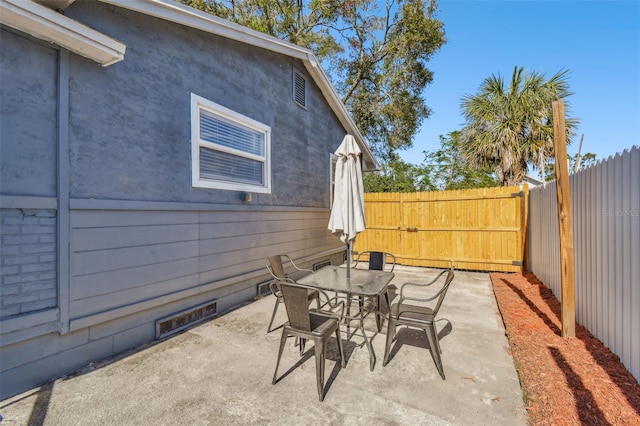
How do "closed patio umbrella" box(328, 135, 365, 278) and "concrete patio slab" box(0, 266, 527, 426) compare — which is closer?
"concrete patio slab" box(0, 266, 527, 426)

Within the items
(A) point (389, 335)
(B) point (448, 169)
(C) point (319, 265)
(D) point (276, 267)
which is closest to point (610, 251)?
(A) point (389, 335)

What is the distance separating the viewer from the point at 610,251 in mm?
3057

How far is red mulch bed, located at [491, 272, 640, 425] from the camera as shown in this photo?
227 cm

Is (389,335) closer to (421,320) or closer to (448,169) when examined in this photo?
(421,320)

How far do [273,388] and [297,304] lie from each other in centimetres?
84

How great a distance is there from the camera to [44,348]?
2.76 m

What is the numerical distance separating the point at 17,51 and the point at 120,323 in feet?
9.25

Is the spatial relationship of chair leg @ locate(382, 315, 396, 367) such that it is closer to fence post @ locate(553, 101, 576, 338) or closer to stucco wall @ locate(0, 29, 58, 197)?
fence post @ locate(553, 101, 576, 338)

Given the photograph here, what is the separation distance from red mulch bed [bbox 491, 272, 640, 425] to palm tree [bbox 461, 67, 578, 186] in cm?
751

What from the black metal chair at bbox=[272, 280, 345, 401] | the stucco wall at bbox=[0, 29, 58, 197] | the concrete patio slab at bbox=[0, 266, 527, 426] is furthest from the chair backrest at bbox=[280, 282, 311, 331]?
the stucco wall at bbox=[0, 29, 58, 197]

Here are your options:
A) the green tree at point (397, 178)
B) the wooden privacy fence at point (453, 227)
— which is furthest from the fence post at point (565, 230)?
the green tree at point (397, 178)

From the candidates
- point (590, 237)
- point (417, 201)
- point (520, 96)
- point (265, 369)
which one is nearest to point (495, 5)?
point (520, 96)

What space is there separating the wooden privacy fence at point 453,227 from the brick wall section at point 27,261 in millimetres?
7607

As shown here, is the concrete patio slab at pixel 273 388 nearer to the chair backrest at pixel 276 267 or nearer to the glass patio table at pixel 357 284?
the glass patio table at pixel 357 284
